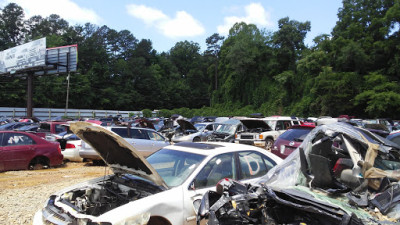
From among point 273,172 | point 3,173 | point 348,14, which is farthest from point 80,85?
point 273,172

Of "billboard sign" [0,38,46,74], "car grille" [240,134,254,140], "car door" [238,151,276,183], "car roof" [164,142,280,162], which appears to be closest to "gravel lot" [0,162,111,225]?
"car roof" [164,142,280,162]

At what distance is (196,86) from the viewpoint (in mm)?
94625

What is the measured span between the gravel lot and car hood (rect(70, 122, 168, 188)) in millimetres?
392

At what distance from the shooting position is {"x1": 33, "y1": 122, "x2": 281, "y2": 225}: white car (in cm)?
371

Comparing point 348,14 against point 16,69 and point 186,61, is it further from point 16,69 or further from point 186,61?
point 186,61

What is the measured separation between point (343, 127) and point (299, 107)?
1582 inches

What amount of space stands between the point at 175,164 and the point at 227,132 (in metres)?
11.8

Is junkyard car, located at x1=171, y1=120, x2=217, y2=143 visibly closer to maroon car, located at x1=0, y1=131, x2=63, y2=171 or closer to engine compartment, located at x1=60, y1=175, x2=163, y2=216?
maroon car, located at x1=0, y1=131, x2=63, y2=171

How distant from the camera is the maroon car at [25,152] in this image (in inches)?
382

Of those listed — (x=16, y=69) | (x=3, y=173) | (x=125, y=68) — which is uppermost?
(x=125, y=68)

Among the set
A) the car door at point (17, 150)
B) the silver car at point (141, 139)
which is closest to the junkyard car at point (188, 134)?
the silver car at point (141, 139)

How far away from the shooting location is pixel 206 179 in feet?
14.8

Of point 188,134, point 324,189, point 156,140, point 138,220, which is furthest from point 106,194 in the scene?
point 188,134

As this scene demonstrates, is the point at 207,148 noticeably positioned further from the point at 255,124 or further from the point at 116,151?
the point at 255,124
